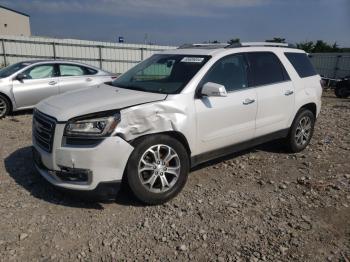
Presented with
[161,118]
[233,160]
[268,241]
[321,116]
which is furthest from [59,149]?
[321,116]

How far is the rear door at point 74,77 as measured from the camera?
9055mm

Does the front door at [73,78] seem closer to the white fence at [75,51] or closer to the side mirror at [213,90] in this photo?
the side mirror at [213,90]

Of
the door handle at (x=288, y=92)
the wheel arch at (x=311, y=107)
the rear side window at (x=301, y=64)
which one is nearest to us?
the door handle at (x=288, y=92)

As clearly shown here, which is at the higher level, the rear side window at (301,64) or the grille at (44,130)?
the rear side window at (301,64)

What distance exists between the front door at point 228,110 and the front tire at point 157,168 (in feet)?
1.27

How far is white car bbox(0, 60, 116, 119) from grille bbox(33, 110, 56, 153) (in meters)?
4.87

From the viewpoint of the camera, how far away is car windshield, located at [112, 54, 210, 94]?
4.17 metres

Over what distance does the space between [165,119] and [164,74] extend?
3.19ft

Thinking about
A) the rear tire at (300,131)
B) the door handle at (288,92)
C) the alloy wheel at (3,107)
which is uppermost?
the door handle at (288,92)

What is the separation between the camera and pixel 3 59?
58.9 feet

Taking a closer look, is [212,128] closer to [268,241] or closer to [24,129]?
[268,241]

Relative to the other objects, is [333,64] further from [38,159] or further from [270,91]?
[38,159]

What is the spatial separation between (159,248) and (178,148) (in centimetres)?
118

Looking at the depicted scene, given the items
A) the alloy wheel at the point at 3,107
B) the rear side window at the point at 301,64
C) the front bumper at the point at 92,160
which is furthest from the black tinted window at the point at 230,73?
the alloy wheel at the point at 3,107
